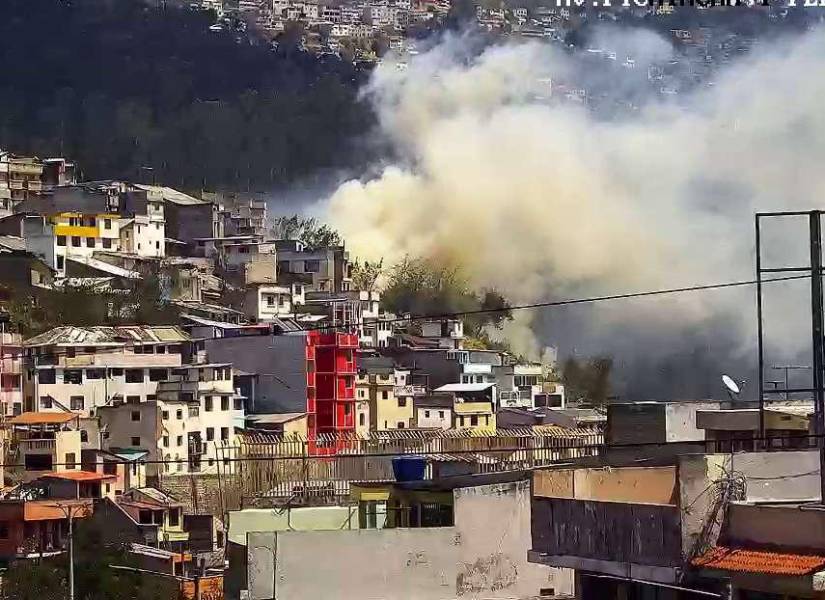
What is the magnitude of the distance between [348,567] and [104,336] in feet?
47.6

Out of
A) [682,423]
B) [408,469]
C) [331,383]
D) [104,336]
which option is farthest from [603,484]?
[331,383]

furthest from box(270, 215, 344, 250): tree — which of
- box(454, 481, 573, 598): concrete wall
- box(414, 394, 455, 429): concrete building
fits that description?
box(454, 481, 573, 598): concrete wall

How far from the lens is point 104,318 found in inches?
912

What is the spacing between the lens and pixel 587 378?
2783 cm

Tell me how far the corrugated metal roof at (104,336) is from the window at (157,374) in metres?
0.48

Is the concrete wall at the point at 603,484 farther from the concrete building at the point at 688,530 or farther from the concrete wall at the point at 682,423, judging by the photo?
the concrete wall at the point at 682,423

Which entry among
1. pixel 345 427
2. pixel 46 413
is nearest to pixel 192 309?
pixel 345 427

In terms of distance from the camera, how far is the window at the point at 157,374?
1986cm

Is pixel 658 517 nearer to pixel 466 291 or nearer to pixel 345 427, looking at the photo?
pixel 345 427

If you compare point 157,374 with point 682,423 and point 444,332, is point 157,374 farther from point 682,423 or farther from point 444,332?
point 682,423

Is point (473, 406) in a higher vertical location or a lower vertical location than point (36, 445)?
higher

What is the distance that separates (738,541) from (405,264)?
2628cm

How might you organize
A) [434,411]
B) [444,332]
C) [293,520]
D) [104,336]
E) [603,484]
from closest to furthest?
[603,484], [293,520], [104,336], [434,411], [444,332]

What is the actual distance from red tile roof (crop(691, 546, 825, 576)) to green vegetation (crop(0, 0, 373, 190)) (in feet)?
99.1
